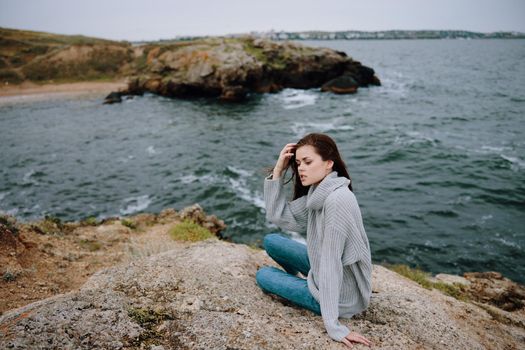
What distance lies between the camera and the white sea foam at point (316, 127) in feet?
96.6

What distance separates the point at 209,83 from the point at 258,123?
17500 mm

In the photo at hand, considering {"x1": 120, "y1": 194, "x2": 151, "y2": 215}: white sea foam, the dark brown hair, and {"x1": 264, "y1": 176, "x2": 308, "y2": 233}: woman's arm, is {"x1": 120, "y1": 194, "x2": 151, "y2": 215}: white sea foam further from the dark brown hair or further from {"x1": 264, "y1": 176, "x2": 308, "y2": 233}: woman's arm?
the dark brown hair

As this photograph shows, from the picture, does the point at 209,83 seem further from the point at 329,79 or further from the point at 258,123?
the point at 329,79

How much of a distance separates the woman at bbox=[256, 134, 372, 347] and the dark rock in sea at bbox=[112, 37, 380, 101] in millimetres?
41244

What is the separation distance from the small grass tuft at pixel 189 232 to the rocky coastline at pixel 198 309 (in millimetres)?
A: 2347

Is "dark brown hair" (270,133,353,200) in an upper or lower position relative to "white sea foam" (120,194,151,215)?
upper

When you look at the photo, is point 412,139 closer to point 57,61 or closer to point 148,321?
point 148,321

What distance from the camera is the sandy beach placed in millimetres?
50500

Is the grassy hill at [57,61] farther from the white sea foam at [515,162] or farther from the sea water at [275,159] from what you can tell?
the white sea foam at [515,162]

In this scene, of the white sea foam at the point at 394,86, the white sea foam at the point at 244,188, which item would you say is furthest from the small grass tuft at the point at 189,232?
the white sea foam at the point at 394,86

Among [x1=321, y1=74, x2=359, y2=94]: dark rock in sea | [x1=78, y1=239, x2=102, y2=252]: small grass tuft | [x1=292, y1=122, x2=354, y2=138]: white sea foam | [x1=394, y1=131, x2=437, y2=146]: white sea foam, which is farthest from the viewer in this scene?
[x1=321, y1=74, x2=359, y2=94]: dark rock in sea

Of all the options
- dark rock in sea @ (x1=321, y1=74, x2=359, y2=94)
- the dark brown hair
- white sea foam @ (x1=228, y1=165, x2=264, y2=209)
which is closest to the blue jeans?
the dark brown hair

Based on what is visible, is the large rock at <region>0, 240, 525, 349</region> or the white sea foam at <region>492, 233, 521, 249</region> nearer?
the large rock at <region>0, 240, 525, 349</region>

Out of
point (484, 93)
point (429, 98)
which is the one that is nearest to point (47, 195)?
point (429, 98)
